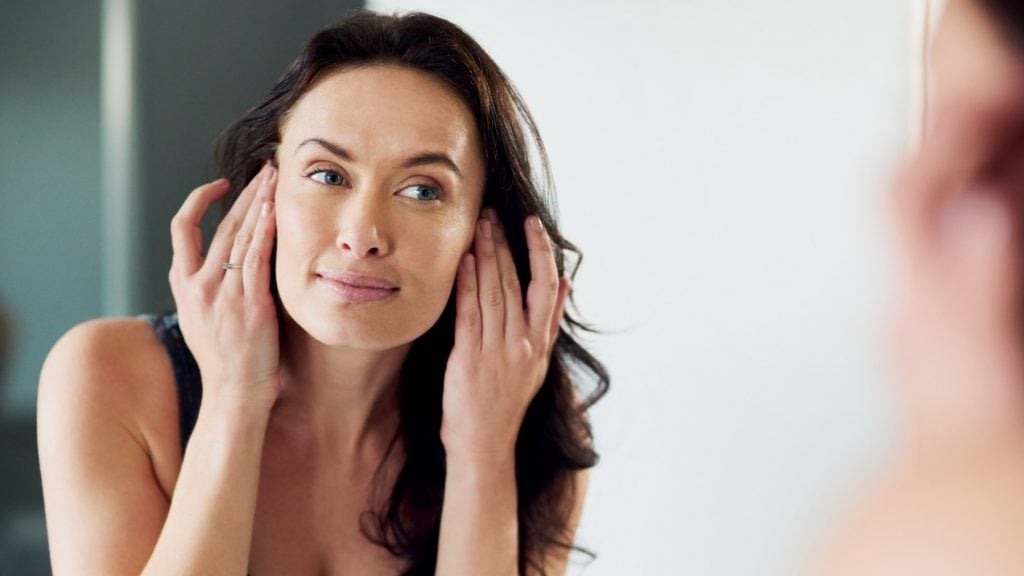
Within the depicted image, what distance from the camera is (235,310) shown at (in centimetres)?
112

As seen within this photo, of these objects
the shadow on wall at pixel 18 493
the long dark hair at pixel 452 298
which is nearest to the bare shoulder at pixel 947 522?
the long dark hair at pixel 452 298

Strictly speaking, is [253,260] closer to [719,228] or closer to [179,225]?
[179,225]

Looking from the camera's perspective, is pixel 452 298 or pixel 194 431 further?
pixel 452 298

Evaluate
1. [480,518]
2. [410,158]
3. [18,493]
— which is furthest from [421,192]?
[18,493]

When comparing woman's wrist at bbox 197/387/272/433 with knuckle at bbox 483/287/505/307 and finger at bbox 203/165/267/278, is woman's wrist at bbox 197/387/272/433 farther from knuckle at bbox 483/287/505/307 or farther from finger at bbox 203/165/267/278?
knuckle at bbox 483/287/505/307

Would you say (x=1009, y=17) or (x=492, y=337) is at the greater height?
(x=1009, y=17)

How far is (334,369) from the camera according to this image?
1.23 metres

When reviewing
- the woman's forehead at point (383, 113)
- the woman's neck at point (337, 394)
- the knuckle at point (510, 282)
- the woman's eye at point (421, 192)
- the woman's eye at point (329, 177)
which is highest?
the woman's forehead at point (383, 113)

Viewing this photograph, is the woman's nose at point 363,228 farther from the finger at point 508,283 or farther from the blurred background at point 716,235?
the blurred background at point 716,235

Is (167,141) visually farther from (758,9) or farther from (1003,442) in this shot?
(1003,442)

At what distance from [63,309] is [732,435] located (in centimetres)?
126

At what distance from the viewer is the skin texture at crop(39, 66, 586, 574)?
3.50ft

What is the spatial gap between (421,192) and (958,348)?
0.98 m

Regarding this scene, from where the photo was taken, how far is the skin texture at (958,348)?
162 mm
